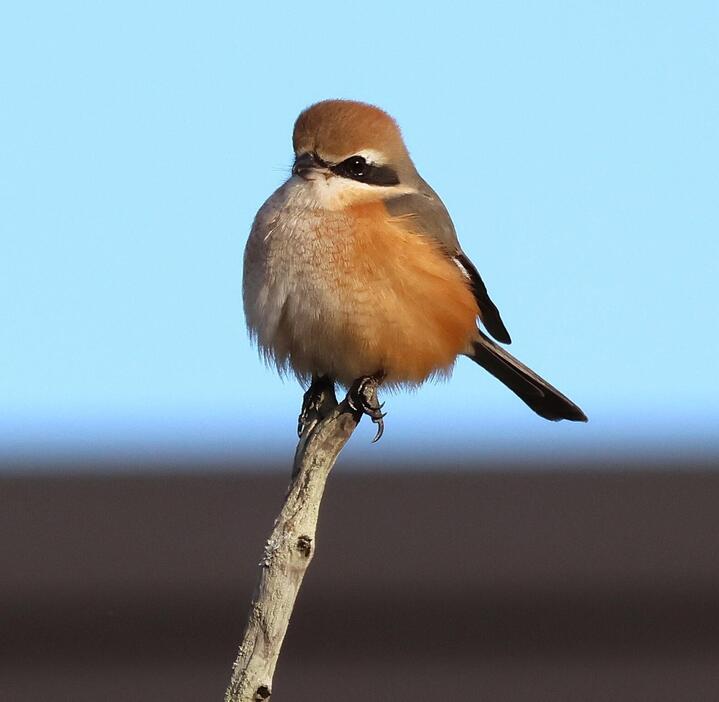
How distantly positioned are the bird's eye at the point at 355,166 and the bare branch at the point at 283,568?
135 cm

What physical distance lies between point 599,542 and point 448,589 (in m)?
0.63

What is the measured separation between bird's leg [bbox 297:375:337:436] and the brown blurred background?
3.42ft

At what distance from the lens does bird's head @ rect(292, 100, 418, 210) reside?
5320mm

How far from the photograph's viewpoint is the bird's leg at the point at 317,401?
4746 millimetres

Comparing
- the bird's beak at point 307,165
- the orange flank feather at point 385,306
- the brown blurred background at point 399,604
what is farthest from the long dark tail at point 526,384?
the bird's beak at point 307,165

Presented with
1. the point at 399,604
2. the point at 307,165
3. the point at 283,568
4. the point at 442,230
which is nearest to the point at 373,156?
the point at 307,165

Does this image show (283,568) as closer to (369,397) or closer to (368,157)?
(369,397)

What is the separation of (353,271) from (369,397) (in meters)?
0.42

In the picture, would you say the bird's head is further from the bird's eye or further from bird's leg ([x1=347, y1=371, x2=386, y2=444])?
bird's leg ([x1=347, y1=371, x2=386, y2=444])

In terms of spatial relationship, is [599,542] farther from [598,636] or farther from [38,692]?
[38,692]

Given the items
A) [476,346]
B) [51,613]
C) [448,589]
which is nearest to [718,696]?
[448,589]

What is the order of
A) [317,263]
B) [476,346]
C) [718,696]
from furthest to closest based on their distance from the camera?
1. [476,346]
2. [718,696]
3. [317,263]

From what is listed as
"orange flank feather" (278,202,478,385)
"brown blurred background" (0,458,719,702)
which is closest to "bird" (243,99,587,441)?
"orange flank feather" (278,202,478,385)

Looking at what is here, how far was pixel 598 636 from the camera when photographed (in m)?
6.10
